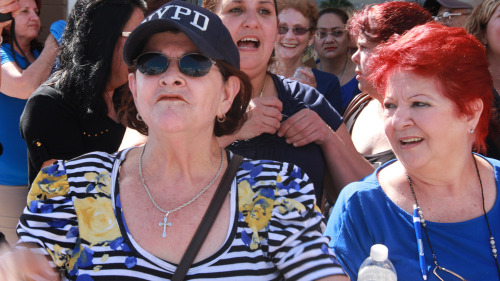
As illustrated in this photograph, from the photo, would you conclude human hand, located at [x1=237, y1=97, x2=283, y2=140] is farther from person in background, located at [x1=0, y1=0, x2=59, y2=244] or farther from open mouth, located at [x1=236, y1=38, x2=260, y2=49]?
person in background, located at [x1=0, y1=0, x2=59, y2=244]

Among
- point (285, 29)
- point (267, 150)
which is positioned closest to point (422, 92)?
point (267, 150)

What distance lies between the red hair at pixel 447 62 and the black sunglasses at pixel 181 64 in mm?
843

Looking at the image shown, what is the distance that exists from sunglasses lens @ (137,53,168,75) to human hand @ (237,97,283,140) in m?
0.72

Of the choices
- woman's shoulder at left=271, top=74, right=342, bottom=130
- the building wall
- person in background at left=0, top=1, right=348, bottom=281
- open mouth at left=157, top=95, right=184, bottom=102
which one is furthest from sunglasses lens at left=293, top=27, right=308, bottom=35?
the building wall

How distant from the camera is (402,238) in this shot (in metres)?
2.05

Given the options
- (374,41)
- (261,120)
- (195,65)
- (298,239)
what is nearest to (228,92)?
(195,65)

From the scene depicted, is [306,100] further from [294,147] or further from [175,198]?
[175,198]

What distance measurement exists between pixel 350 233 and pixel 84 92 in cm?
144

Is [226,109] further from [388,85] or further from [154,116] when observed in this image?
[388,85]

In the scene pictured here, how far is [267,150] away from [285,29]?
7.04 feet

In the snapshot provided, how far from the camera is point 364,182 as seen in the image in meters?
2.20

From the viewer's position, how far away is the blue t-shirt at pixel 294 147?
2418mm

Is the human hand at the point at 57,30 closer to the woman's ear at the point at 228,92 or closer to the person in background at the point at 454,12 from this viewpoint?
the woman's ear at the point at 228,92

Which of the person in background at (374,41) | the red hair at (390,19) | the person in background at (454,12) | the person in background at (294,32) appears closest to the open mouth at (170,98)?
the person in background at (374,41)
